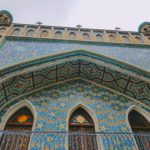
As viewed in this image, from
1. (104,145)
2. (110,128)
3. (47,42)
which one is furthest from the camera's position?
(47,42)

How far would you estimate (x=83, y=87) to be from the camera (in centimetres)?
654

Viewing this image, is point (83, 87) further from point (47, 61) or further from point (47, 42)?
point (47, 42)

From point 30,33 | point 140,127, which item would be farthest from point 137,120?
point 30,33

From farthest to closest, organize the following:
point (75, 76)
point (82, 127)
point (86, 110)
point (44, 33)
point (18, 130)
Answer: point (44, 33) → point (75, 76) → point (86, 110) → point (82, 127) → point (18, 130)

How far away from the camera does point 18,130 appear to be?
5.24m

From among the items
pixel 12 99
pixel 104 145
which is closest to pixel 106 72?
pixel 104 145

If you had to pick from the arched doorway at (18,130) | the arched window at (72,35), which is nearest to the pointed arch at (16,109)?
the arched doorway at (18,130)

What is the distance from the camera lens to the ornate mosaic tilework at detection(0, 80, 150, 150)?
533 cm

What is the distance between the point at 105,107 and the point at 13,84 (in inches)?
94.0

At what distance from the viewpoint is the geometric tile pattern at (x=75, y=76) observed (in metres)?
5.88

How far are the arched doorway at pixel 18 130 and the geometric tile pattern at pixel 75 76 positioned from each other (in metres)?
0.52

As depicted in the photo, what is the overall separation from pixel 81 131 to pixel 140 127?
1.46m

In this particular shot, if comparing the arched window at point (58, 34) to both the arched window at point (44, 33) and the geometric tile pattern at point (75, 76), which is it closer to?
the arched window at point (44, 33)

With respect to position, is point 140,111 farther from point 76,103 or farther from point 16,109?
point 16,109
